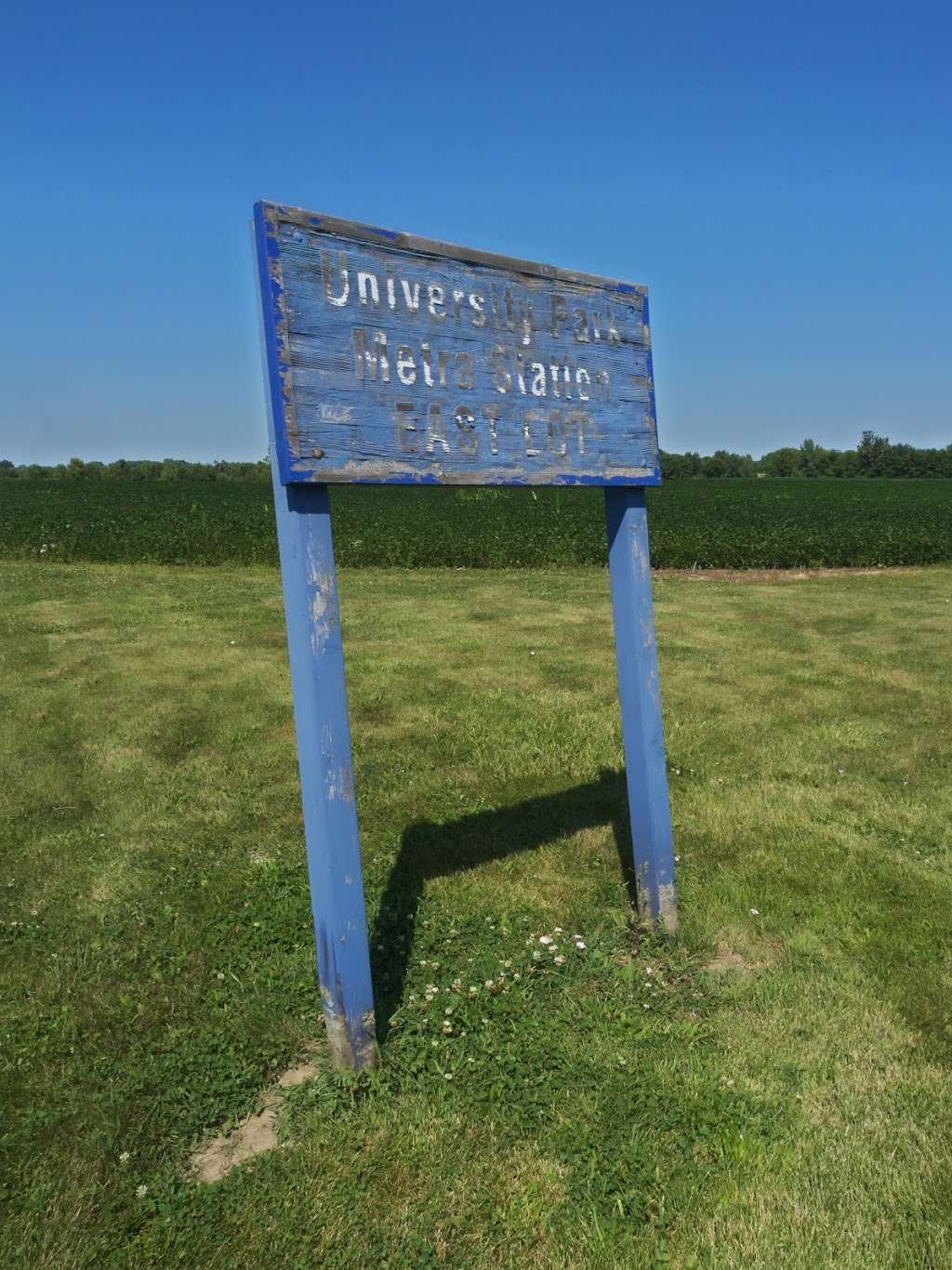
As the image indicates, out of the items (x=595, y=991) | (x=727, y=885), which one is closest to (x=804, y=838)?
(x=727, y=885)

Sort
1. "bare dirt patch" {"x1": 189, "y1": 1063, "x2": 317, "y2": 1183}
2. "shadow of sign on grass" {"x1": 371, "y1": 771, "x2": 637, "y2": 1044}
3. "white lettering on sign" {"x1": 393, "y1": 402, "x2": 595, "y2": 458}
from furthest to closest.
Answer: "shadow of sign on grass" {"x1": 371, "y1": 771, "x2": 637, "y2": 1044} < "white lettering on sign" {"x1": 393, "y1": 402, "x2": 595, "y2": 458} < "bare dirt patch" {"x1": 189, "y1": 1063, "x2": 317, "y2": 1183}

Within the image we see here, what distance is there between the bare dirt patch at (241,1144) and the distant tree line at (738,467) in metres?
88.0

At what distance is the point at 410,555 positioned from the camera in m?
19.3

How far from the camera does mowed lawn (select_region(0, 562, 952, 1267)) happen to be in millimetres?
2764

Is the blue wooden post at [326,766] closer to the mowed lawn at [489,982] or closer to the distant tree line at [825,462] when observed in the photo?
the mowed lawn at [489,982]

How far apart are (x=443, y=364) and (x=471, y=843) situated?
2926 millimetres

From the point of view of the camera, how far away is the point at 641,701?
14.0 ft

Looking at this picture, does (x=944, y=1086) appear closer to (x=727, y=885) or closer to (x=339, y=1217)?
(x=727, y=885)

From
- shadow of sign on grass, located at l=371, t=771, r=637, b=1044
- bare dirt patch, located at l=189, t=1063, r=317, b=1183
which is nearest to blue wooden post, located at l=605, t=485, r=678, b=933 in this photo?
shadow of sign on grass, located at l=371, t=771, r=637, b=1044

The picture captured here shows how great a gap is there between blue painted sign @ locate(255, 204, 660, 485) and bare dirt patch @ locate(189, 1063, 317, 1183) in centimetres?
219

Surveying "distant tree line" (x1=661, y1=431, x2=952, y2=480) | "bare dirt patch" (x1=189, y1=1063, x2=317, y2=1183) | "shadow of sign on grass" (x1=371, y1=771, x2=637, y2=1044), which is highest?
"distant tree line" (x1=661, y1=431, x2=952, y2=480)

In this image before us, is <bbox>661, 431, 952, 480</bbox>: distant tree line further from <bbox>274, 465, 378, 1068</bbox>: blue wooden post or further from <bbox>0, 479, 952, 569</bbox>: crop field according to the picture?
<bbox>274, 465, 378, 1068</bbox>: blue wooden post

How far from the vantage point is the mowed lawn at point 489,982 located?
9.07 feet

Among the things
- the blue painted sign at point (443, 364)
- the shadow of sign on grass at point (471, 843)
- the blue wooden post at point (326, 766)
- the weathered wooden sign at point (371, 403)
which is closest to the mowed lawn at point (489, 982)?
the shadow of sign on grass at point (471, 843)
